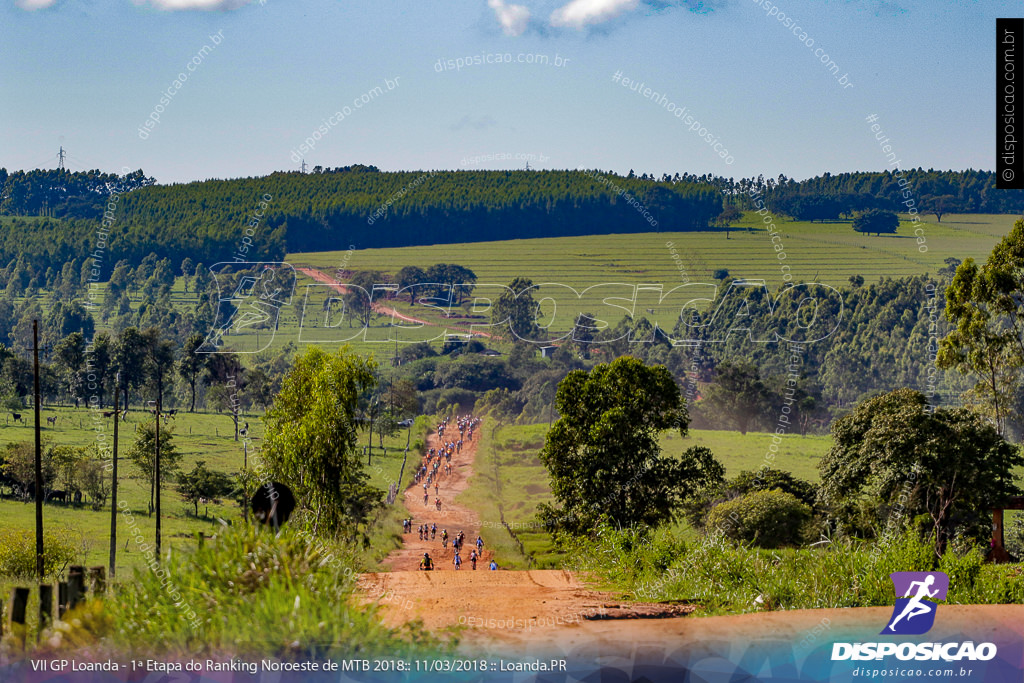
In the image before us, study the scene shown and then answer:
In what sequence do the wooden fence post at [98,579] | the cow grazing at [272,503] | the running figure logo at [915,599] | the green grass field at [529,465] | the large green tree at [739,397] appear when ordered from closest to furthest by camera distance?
1. the cow grazing at [272,503]
2. the wooden fence post at [98,579]
3. the running figure logo at [915,599]
4. the green grass field at [529,465]
5. the large green tree at [739,397]

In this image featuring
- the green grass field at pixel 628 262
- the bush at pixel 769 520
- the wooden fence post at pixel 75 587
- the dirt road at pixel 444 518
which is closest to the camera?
the wooden fence post at pixel 75 587

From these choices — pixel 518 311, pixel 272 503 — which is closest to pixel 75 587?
pixel 272 503

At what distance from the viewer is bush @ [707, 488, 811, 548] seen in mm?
40250

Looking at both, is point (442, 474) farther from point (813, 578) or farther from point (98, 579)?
point (98, 579)

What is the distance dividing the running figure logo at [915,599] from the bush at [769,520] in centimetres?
2259

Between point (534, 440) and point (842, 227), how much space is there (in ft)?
273

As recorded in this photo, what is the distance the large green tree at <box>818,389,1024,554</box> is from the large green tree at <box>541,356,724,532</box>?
5741 millimetres

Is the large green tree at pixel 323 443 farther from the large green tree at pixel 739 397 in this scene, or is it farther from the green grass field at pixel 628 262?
the green grass field at pixel 628 262

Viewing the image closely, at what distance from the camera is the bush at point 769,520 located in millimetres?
40250

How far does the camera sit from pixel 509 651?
1361 centimetres

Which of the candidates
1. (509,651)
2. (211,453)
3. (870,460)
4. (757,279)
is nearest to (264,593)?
(509,651)

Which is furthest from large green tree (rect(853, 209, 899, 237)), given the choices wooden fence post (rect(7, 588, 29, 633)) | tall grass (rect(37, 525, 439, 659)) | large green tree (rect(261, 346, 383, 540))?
wooden fence post (rect(7, 588, 29, 633))

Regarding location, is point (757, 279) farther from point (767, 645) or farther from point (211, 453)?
point (767, 645)

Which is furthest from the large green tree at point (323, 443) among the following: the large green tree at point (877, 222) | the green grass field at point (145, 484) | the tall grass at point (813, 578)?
the large green tree at point (877, 222)
